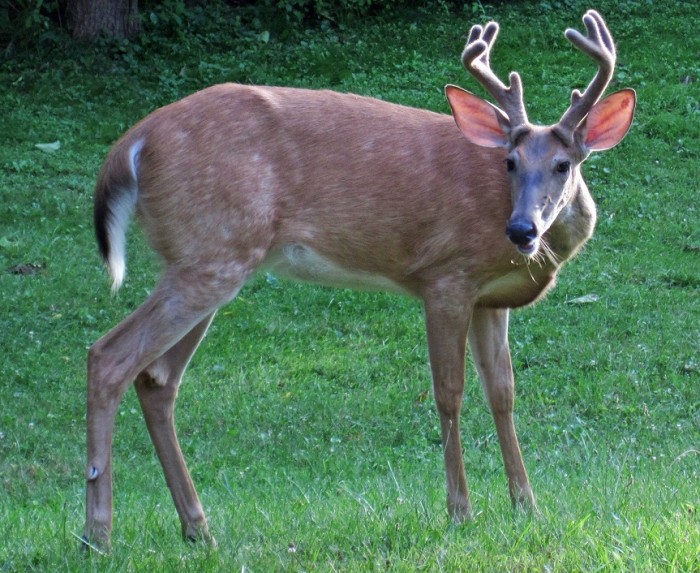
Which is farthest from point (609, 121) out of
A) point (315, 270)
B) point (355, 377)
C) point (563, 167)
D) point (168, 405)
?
point (355, 377)

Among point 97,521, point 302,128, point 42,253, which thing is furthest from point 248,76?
point 97,521

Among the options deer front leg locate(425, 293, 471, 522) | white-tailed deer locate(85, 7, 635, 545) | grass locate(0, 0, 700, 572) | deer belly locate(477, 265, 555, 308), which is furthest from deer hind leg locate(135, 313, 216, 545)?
deer belly locate(477, 265, 555, 308)

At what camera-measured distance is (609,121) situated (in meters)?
5.13

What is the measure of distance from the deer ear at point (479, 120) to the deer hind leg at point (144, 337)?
1152 millimetres

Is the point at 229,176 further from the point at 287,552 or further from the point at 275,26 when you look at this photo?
the point at 275,26

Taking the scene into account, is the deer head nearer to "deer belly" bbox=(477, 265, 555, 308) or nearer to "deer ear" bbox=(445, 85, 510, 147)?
"deer ear" bbox=(445, 85, 510, 147)

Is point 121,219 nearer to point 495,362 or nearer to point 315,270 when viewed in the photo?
point 315,270

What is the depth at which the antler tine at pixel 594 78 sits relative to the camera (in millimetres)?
5004

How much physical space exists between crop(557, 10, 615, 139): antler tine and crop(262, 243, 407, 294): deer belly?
1.04m

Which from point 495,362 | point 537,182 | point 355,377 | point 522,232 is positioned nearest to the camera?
point 522,232

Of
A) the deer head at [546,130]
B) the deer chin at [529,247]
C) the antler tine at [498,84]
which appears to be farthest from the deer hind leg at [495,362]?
the antler tine at [498,84]

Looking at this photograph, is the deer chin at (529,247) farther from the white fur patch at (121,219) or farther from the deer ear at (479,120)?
the white fur patch at (121,219)

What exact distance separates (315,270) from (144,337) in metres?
0.86

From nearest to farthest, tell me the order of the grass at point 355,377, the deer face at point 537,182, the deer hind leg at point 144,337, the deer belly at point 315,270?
the grass at point 355,377 < the deer hind leg at point 144,337 < the deer face at point 537,182 < the deer belly at point 315,270
